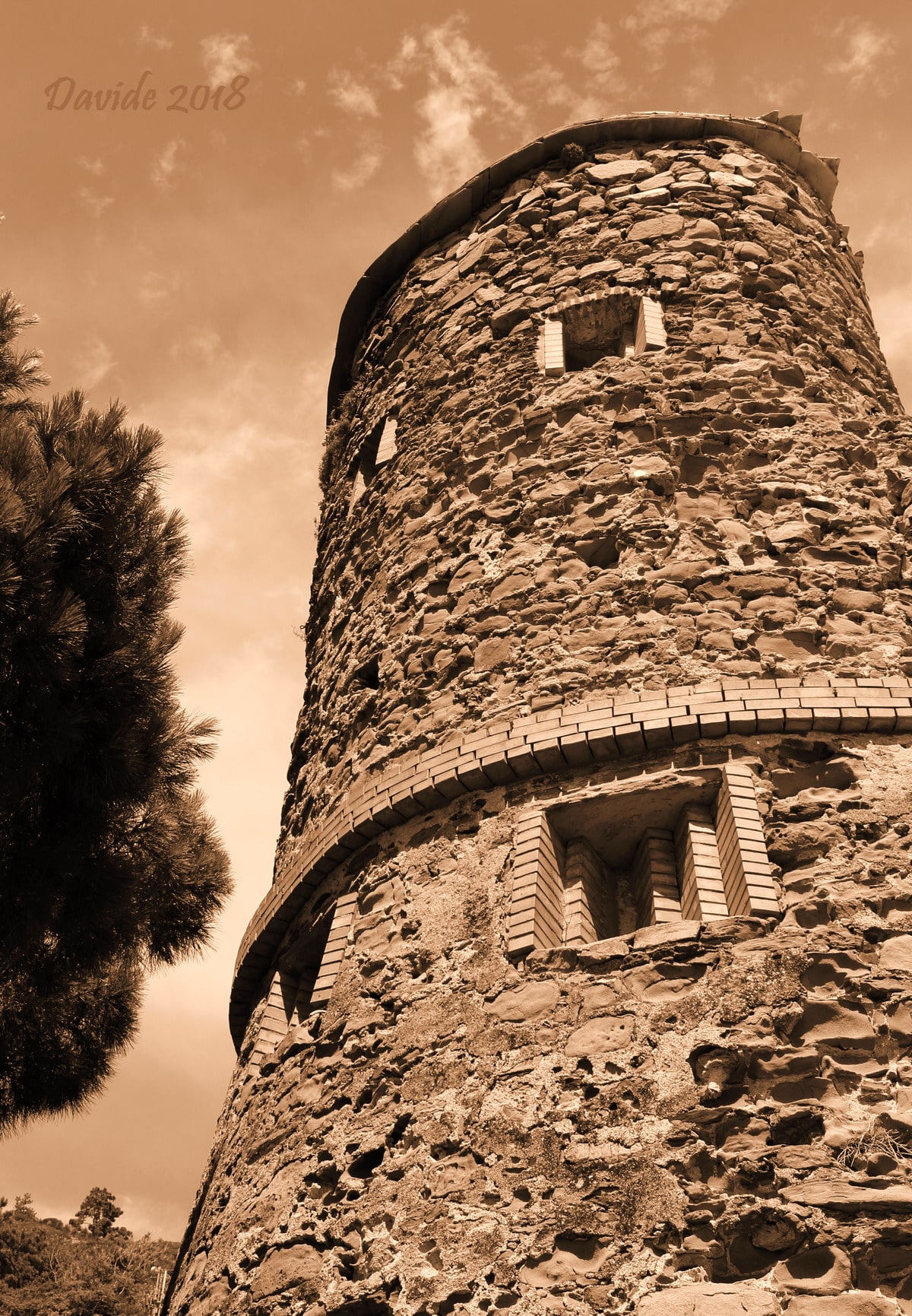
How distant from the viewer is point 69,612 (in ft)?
20.3

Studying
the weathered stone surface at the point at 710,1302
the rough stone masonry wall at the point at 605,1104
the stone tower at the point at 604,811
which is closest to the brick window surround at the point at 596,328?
the stone tower at the point at 604,811

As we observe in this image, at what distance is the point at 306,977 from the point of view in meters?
7.40

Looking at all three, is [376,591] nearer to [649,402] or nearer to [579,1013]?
[649,402]

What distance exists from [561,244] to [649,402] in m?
1.96

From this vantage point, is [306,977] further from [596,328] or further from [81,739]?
[596,328]

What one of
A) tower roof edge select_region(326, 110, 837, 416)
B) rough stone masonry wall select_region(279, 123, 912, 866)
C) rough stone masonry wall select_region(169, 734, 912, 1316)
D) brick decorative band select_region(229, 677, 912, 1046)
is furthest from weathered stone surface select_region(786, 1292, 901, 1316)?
tower roof edge select_region(326, 110, 837, 416)

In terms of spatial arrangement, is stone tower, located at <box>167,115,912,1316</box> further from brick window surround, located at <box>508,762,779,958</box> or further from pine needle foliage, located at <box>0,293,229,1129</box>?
pine needle foliage, located at <box>0,293,229,1129</box>

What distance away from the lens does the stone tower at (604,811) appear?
485 centimetres

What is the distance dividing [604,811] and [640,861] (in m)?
0.26

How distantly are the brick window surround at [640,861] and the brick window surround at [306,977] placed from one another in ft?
3.60

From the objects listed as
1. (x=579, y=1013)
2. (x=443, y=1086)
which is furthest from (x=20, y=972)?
(x=579, y=1013)

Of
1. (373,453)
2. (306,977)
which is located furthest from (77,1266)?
(373,453)

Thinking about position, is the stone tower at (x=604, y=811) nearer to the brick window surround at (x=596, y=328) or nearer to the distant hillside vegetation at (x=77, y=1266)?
the brick window surround at (x=596, y=328)

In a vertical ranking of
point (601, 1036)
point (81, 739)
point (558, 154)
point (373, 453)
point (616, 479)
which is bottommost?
point (601, 1036)
